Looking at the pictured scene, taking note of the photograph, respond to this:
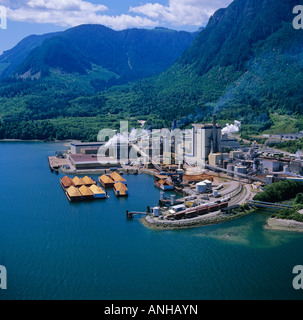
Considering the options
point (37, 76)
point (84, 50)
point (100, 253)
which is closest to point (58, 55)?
point (37, 76)

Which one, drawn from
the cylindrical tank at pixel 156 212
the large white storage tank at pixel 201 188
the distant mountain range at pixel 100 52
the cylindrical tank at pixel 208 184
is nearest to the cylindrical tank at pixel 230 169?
the cylindrical tank at pixel 208 184

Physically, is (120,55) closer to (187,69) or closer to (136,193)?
(187,69)

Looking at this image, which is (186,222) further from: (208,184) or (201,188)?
(208,184)

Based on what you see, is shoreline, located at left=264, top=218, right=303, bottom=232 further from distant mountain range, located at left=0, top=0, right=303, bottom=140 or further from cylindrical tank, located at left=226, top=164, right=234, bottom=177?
distant mountain range, located at left=0, top=0, right=303, bottom=140

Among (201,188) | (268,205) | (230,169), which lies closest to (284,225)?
(268,205)

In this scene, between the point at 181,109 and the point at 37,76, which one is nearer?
the point at 181,109

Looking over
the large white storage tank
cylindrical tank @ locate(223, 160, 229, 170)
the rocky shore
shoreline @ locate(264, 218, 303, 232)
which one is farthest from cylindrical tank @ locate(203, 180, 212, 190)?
shoreline @ locate(264, 218, 303, 232)
